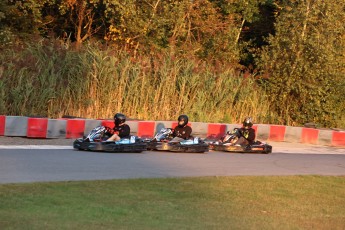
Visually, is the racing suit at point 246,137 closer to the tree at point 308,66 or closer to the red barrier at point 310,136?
the red barrier at point 310,136

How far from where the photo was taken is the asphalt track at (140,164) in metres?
10.6

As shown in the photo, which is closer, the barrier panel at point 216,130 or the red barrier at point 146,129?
the red barrier at point 146,129

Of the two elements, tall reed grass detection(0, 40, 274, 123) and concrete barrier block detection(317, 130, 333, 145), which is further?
concrete barrier block detection(317, 130, 333, 145)

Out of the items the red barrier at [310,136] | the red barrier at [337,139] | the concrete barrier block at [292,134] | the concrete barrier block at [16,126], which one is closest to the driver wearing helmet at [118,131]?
the concrete barrier block at [16,126]

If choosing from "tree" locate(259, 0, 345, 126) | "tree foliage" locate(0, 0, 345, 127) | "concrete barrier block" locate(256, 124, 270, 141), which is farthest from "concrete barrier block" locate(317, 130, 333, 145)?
"tree" locate(259, 0, 345, 126)

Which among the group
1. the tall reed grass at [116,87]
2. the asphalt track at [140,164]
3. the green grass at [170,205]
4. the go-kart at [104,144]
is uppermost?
the tall reed grass at [116,87]

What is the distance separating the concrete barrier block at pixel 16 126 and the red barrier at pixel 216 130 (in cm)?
518


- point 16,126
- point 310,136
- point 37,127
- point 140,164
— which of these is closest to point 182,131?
point 140,164

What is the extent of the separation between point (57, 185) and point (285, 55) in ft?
57.1

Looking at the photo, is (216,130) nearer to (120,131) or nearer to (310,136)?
(310,136)

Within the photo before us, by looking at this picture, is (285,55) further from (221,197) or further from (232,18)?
(221,197)

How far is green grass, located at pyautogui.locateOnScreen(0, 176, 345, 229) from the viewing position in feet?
24.2

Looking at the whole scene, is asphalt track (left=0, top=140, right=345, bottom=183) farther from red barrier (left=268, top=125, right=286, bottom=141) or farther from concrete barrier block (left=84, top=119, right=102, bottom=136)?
red barrier (left=268, top=125, right=286, bottom=141)

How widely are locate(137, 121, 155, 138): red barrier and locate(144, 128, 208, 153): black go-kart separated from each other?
1847 mm
